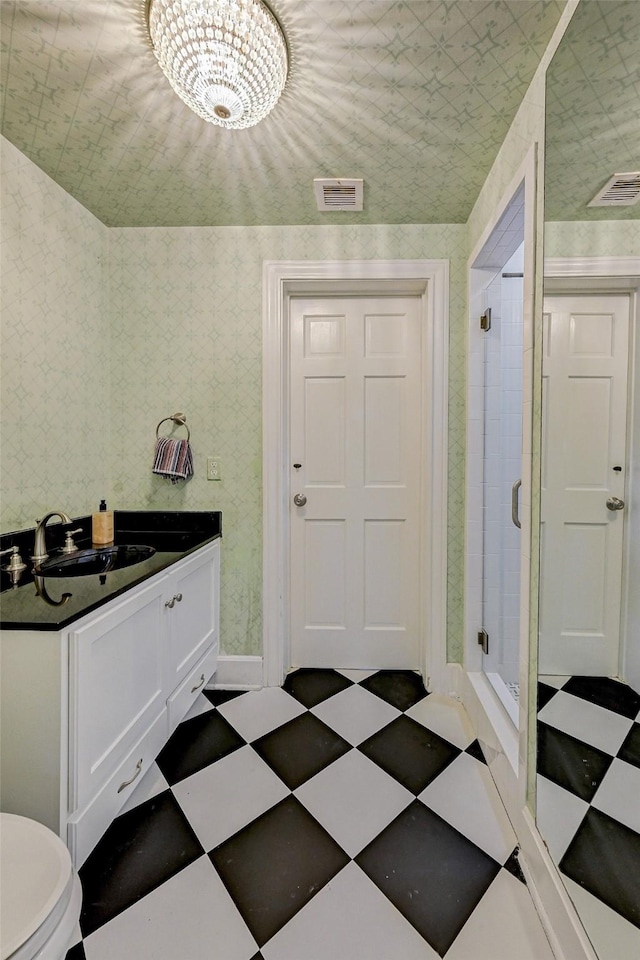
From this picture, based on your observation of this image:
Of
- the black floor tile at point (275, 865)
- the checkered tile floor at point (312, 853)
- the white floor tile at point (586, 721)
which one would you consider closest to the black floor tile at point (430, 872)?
the checkered tile floor at point (312, 853)

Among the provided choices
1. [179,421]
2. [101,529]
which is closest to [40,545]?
[101,529]

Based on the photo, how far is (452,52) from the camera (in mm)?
1087

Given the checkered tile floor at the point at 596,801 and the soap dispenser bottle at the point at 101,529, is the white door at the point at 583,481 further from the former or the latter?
the soap dispenser bottle at the point at 101,529

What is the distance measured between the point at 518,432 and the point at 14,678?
2.10 meters

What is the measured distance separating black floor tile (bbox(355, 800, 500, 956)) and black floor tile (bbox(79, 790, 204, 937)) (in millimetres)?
562

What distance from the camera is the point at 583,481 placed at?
0.92 meters

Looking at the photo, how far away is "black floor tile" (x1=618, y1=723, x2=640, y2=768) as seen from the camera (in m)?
0.70

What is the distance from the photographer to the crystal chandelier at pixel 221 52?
95cm

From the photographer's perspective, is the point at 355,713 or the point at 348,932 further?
the point at 355,713

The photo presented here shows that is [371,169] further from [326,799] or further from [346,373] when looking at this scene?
[326,799]

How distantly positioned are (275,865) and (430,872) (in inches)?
17.9

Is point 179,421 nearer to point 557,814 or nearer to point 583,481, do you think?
point 583,481

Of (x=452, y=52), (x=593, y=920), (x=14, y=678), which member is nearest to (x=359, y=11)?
(x=452, y=52)

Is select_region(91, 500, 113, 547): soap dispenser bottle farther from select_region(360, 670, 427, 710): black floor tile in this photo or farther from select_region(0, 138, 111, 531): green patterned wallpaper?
select_region(360, 670, 427, 710): black floor tile
